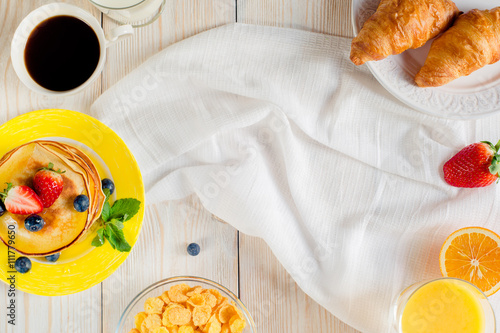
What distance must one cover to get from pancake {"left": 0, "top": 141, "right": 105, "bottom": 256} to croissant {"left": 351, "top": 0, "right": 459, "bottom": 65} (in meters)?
0.66

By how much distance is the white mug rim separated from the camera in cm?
106

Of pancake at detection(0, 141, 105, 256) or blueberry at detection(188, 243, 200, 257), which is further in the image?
blueberry at detection(188, 243, 200, 257)

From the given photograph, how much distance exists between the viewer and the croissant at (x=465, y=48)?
1.00 meters

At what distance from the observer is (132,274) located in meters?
1.19

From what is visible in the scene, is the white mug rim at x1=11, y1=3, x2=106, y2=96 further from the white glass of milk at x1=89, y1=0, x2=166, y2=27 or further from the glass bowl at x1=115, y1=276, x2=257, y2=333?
the glass bowl at x1=115, y1=276, x2=257, y2=333

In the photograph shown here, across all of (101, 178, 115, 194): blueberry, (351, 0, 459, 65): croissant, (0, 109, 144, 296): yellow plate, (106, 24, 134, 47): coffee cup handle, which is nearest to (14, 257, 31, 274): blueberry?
(0, 109, 144, 296): yellow plate

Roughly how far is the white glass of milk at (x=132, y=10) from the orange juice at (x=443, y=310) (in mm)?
929

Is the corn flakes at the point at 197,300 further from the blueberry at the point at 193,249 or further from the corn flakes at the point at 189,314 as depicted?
the blueberry at the point at 193,249

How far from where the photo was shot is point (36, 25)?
108 cm

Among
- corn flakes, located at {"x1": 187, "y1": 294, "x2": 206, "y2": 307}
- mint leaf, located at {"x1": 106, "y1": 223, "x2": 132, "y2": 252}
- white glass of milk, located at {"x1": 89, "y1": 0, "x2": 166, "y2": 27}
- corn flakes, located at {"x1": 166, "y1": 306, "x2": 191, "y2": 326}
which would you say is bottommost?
corn flakes, located at {"x1": 166, "y1": 306, "x2": 191, "y2": 326}

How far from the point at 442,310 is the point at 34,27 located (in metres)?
1.17

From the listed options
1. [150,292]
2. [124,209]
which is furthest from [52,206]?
[150,292]

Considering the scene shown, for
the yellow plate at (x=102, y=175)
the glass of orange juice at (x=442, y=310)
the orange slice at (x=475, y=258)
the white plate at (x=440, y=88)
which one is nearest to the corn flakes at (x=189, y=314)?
the yellow plate at (x=102, y=175)

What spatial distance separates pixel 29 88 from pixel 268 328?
837 mm
